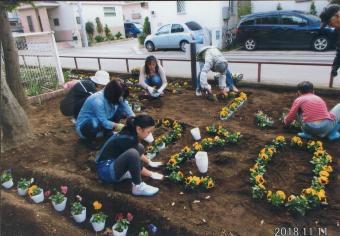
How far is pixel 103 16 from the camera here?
3203 cm

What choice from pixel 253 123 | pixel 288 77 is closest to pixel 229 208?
pixel 253 123

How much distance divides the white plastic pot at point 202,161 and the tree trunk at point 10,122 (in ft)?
9.58

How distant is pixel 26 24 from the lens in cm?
3138

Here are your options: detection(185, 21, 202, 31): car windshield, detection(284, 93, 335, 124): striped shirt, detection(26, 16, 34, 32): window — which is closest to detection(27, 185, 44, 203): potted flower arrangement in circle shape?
detection(284, 93, 335, 124): striped shirt

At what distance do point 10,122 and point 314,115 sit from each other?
446cm

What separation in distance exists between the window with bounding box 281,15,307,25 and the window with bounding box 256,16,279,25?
29 cm

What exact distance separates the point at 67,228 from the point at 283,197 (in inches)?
86.7

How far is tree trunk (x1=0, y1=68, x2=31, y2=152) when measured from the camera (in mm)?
4883

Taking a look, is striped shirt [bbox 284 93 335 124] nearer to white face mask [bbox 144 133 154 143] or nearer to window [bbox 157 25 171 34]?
white face mask [bbox 144 133 154 143]

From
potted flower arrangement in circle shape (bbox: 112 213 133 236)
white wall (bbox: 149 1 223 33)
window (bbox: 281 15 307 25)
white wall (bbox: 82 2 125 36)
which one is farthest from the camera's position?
white wall (bbox: 82 2 125 36)

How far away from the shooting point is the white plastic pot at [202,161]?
151 inches

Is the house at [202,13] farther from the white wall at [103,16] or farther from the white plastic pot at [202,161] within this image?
the white wall at [103,16]

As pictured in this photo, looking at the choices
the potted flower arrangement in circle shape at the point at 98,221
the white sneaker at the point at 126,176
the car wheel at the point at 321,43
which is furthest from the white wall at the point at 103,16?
the potted flower arrangement in circle shape at the point at 98,221

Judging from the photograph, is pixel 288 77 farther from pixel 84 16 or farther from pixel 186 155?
pixel 84 16
